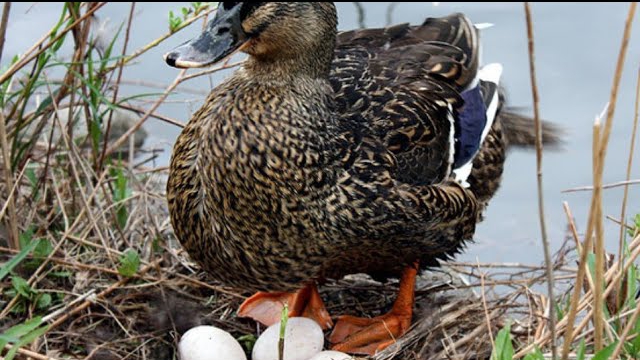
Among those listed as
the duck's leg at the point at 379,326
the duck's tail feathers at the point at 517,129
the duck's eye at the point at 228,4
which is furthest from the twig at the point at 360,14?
the duck's eye at the point at 228,4

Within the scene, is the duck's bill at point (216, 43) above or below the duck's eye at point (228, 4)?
below

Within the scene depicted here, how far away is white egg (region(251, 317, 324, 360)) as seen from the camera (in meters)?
3.63

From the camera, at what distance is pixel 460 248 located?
418cm

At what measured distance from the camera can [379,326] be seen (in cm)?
406

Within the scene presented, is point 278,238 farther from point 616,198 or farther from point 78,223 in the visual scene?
point 616,198

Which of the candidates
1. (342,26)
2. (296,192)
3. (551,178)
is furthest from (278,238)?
(342,26)

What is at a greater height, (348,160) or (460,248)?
(348,160)

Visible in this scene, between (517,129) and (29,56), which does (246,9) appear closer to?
(29,56)

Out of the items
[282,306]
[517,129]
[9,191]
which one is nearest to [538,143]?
[282,306]

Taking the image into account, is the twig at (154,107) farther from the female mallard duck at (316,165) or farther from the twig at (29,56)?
the female mallard duck at (316,165)

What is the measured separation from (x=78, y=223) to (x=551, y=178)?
2.19 meters

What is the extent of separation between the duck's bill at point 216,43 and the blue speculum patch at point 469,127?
107cm

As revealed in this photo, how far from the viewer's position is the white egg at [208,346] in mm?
3535

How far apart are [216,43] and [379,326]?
4.18 feet
